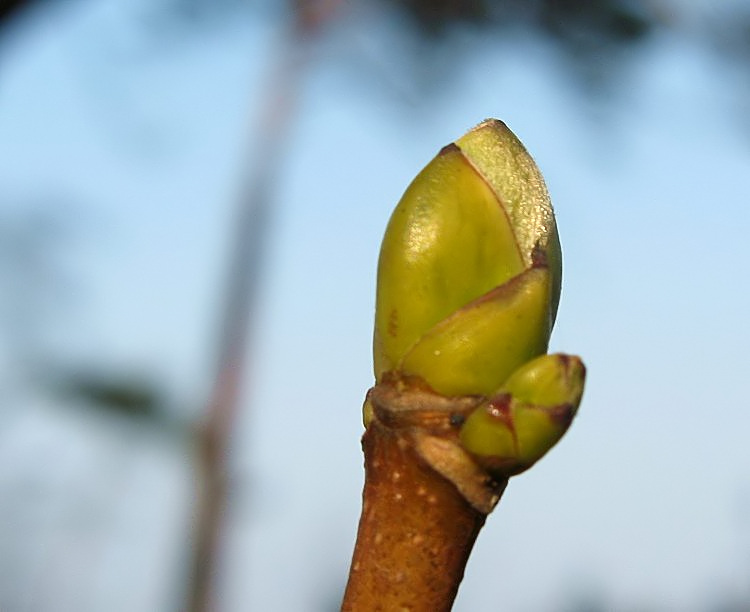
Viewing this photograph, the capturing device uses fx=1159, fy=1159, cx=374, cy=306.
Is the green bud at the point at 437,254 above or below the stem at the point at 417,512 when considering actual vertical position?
above

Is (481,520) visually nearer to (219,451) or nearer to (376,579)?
(376,579)

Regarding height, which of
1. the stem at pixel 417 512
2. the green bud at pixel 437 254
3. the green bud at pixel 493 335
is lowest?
the stem at pixel 417 512

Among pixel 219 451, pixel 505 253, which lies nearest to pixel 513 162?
pixel 505 253

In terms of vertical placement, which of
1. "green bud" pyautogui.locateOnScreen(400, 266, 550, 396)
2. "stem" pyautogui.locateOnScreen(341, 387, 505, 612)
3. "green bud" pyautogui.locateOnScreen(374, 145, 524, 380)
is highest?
"green bud" pyautogui.locateOnScreen(374, 145, 524, 380)

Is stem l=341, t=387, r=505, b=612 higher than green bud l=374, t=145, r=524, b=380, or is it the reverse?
green bud l=374, t=145, r=524, b=380
